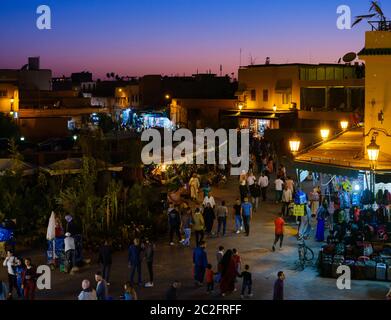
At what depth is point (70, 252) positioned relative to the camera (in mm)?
15664

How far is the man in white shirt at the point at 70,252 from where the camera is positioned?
51.3ft

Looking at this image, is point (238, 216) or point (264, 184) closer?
point (238, 216)

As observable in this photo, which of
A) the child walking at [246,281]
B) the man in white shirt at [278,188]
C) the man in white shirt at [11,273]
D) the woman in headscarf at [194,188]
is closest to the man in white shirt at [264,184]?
the man in white shirt at [278,188]

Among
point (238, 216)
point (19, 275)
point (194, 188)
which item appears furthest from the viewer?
point (194, 188)

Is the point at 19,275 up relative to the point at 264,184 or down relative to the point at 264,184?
down

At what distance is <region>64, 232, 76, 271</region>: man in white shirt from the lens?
615 inches

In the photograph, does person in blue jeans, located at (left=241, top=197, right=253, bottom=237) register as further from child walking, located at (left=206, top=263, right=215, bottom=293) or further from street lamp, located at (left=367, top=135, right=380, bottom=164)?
child walking, located at (left=206, top=263, right=215, bottom=293)

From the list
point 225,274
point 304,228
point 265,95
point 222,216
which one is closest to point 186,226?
point 222,216

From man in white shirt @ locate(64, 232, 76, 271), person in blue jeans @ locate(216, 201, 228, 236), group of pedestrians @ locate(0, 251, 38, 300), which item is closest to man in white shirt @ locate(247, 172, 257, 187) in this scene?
person in blue jeans @ locate(216, 201, 228, 236)

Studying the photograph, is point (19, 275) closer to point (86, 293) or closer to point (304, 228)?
point (86, 293)

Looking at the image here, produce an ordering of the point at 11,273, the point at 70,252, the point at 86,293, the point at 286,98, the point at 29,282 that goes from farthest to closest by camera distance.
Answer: the point at 286,98 < the point at 70,252 < the point at 11,273 < the point at 29,282 < the point at 86,293

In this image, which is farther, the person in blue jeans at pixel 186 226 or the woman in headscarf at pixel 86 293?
the person in blue jeans at pixel 186 226

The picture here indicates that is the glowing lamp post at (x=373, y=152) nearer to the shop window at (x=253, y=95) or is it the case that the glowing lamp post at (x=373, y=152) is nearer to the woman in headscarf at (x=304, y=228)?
the woman in headscarf at (x=304, y=228)
